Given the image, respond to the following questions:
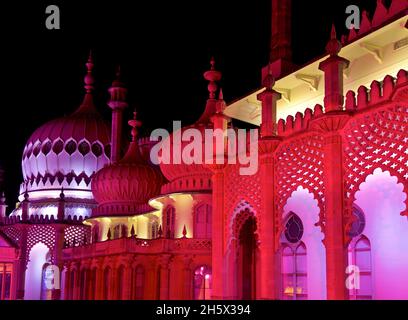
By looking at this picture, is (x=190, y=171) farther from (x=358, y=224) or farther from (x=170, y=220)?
(x=358, y=224)

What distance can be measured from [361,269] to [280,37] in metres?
8.22

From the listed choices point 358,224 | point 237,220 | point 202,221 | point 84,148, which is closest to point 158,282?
point 202,221

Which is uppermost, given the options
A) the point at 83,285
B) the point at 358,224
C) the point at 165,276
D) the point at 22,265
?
the point at 358,224

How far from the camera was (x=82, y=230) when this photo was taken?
32906 millimetres

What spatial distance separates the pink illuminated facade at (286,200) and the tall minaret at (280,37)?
1.7 inches

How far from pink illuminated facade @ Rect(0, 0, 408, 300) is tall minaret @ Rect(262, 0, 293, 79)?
0.04m

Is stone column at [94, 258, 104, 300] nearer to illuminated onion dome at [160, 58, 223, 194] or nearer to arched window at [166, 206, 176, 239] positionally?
arched window at [166, 206, 176, 239]

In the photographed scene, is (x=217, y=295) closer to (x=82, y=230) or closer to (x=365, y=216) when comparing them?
(x=365, y=216)

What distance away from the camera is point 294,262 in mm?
17266

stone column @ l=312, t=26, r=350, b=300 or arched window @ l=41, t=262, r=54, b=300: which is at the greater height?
stone column @ l=312, t=26, r=350, b=300

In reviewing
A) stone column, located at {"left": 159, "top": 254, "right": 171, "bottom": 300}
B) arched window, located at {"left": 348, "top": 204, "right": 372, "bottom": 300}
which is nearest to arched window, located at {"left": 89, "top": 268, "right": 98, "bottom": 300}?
stone column, located at {"left": 159, "top": 254, "right": 171, "bottom": 300}

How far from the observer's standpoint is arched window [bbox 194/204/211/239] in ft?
77.6

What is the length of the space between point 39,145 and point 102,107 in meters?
6.95
